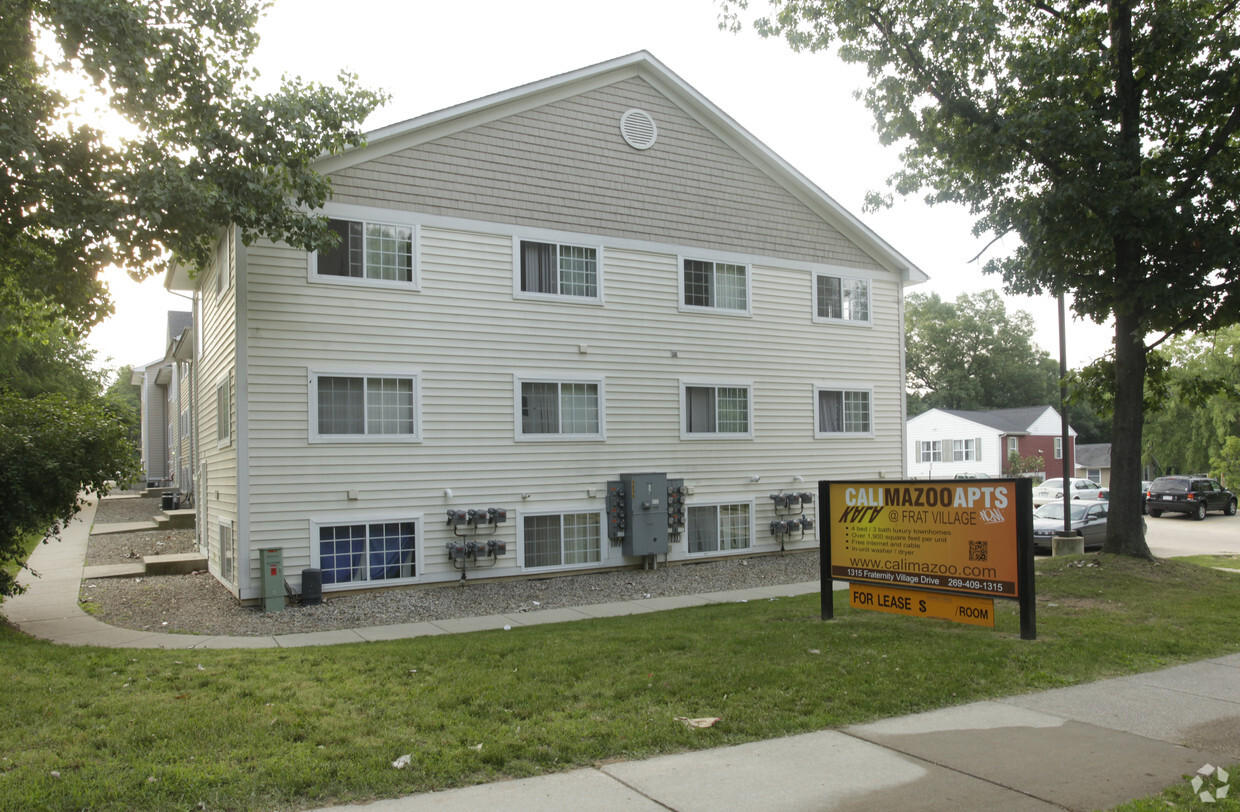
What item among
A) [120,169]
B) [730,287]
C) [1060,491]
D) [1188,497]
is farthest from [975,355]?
[120,169]

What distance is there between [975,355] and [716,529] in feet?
249

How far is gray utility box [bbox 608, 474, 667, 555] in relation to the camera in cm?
1653

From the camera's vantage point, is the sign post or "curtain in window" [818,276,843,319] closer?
the sign post

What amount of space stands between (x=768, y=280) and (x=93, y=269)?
42.2ft

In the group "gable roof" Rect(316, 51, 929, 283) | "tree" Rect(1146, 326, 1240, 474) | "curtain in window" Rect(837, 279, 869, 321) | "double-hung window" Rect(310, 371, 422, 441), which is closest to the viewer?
"double-hung window" Rect(310, 371, 422, 441)

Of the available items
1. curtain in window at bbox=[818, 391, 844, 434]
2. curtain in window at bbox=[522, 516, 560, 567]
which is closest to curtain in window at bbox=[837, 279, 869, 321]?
curtain in window at bbox=[818, 391, 844, 434]

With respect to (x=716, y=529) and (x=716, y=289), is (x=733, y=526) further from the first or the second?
(x=716, y=289)

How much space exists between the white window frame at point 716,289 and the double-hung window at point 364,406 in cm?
599

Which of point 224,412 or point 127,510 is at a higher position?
point 224,412

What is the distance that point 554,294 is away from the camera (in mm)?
16359

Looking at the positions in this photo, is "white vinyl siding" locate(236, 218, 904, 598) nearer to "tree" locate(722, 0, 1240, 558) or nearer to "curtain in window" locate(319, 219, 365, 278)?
"curtain in window" locate(319, 219, 365, 278)

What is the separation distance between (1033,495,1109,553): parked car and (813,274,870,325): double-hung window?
8.09 m

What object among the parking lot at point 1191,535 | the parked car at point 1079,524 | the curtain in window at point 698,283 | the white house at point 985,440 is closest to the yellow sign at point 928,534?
the curtain in window at point 698,283

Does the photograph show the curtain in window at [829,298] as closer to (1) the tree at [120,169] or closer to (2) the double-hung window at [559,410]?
(2) the double-hung window at [559,410]
